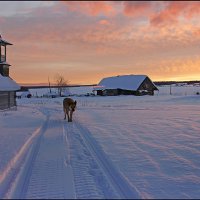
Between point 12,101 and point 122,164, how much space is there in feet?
86.7

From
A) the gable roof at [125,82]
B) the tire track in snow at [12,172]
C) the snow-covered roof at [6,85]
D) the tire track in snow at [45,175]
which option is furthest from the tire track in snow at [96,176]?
the gable roof at [125,82]

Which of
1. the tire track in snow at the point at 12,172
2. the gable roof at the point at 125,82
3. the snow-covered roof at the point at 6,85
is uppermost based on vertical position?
the gable roof at the point at 125,82

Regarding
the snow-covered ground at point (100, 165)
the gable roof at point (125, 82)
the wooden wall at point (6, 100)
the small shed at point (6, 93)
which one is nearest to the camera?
the snow-covered ground at point (100, 165)

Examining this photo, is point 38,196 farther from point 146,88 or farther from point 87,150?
point 146,88

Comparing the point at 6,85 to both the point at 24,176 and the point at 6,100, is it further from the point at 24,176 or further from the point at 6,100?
the point at 24,176

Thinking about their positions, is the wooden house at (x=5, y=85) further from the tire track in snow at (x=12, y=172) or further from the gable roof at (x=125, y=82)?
the gable roof at (x=125, y=82)

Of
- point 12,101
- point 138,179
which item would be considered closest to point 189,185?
point 138,179

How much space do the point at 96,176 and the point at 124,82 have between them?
67.7m

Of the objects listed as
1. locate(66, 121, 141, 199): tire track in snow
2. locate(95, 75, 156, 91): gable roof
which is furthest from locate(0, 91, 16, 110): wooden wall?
locate(95, 75, 156, 91): gable roof

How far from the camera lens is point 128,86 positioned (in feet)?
236

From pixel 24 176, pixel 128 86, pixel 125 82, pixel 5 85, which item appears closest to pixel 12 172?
pixel 24 176

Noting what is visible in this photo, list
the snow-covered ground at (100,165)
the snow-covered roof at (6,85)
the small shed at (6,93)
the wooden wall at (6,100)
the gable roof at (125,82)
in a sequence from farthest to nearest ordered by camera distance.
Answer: the gable roof at (125,82), the wooden wall at (6,100), the small shed at (6,93), the snow-covered roof at (6,85), the snow-covered ground at (100,165)

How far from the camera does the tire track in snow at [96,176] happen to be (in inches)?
238

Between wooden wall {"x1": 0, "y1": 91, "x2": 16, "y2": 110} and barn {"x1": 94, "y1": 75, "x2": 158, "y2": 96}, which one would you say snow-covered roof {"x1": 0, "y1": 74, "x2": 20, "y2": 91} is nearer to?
wooden wall {"x1": 0, "y1": 91, "x2": 16, "y2": 110}
